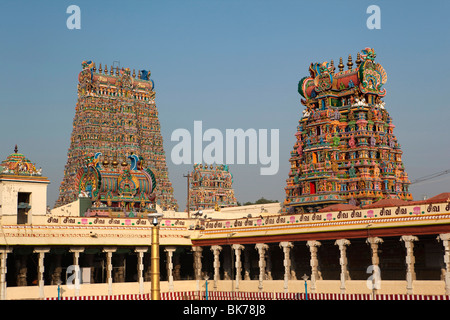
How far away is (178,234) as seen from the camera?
73.7m

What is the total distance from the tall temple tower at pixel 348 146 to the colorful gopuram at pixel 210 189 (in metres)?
57.0

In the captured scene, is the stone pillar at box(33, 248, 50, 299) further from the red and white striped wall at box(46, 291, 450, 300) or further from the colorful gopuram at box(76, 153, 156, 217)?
the colorful gopuram at box(76, 153, 156, 217)

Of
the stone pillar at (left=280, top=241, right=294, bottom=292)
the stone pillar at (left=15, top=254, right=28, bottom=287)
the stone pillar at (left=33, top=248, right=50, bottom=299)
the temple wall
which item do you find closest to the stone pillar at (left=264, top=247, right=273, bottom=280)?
the temple wall

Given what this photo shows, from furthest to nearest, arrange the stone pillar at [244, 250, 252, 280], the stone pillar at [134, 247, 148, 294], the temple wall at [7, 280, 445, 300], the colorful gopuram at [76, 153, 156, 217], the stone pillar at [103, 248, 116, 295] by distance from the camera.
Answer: the colorful gopuram at [76, 153, 156, 217]
the stone pillar at [244, 250, 252, 280]
the stone pillar at [134, 247, 148, 294]
the stone pillar at [103, 248, 116, 295]
the temple wall at [7, 280, 445, 300]

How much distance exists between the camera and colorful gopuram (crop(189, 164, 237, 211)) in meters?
149

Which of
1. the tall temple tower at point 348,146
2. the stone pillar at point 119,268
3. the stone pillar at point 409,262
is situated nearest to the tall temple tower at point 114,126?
the tall temple tower at point 348,146

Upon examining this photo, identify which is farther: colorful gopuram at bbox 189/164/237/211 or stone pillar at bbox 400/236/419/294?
colorful gopuram at bbox 189/164/237/211

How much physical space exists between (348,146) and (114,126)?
6385cm

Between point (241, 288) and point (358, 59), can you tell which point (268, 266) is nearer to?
point (241, 288)

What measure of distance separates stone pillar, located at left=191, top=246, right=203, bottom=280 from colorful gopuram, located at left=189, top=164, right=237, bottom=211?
73.2 metres

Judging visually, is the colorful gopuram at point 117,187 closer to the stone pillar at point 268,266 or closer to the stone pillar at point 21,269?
the stone pillar at point 21,269

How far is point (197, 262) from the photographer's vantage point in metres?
74.1
